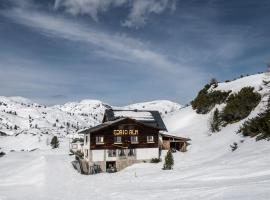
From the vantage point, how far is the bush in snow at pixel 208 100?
89250 mm

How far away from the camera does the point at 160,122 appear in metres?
76.6

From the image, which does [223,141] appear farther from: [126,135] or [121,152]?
[121,152]

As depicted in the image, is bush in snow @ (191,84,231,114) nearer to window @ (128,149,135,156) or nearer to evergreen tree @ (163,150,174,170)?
window @ (128,149,135,156)

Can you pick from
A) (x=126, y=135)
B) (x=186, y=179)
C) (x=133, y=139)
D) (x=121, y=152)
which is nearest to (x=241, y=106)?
(x=133, y=139)

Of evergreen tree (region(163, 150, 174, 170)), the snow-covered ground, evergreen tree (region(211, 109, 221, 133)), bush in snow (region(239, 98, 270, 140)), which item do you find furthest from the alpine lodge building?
bush in snow (region(239, 98, 270, 140))

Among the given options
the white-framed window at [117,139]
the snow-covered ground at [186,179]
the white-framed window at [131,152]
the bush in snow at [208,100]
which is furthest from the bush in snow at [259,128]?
the bush in snow at [208,100]

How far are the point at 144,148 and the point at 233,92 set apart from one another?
1291 inches

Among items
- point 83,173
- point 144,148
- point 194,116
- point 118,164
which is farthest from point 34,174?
point 194,116

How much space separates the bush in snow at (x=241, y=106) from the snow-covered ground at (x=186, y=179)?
2.15m

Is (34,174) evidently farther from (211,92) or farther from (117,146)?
(211,92)

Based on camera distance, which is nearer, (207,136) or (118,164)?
(118,164)

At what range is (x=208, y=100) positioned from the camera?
91.0 metres

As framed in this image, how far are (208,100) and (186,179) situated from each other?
2282 inches

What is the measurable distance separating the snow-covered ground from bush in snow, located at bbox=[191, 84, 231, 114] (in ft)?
29.5
